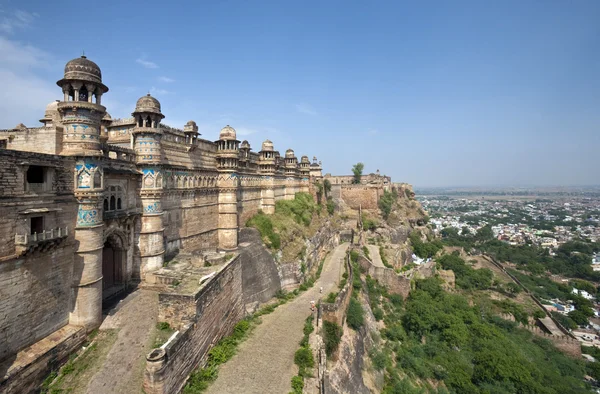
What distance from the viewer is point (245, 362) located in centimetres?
1307

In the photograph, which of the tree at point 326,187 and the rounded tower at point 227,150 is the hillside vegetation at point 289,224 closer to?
the rounded tower at point 227,150

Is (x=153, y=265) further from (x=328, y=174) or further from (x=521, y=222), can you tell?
(x=521, y=222)

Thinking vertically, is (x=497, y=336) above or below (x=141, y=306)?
below

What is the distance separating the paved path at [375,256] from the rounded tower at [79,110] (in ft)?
92.0

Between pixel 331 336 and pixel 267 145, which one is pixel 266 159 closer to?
pixel 267 145

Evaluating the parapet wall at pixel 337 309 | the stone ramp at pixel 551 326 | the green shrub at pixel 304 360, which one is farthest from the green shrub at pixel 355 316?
the stone ramp at pixel 551 326

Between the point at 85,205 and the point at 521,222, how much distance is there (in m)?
158

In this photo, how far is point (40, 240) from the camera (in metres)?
9.84

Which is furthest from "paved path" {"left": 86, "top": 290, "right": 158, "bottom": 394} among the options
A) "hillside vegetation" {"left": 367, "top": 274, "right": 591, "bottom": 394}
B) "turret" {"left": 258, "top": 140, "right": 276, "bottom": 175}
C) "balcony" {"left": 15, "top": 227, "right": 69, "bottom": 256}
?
"turret" {"left": 258, "top": 140, "right": 276, "bottom": 175}

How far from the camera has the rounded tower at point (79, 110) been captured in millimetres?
11602

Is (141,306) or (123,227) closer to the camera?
(141,306)

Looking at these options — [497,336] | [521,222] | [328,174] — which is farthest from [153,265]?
[521,222]

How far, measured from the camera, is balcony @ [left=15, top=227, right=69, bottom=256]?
30.4 feet

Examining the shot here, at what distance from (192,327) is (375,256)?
1119 inches
